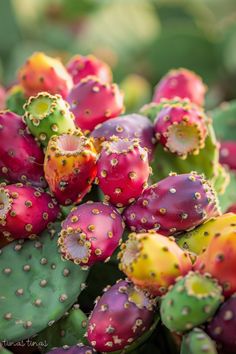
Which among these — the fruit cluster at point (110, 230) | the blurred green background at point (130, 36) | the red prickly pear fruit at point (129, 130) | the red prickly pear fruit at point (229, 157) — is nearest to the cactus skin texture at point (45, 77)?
the fruit cluster at point (110, 230)

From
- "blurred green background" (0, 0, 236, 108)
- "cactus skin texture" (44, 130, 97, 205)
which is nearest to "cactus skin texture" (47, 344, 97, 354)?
"cactus skin texture" (44, 130, 97, 205)

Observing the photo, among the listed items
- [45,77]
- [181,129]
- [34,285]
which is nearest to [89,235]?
[34,285]

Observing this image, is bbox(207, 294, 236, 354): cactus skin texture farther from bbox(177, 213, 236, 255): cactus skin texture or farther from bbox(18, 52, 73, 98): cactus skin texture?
bbox(18, 52, 73, 98): cactus skin texture

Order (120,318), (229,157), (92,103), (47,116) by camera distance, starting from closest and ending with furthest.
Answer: (120,318) < (47,116) < (92,103) < (229,157)

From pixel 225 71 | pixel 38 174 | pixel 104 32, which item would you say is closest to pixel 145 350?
pixel 38 174

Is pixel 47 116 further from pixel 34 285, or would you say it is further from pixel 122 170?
pixel 34 285

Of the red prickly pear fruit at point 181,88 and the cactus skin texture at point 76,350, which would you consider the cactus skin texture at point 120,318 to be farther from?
the red prickly pear fruit at point 181,88
